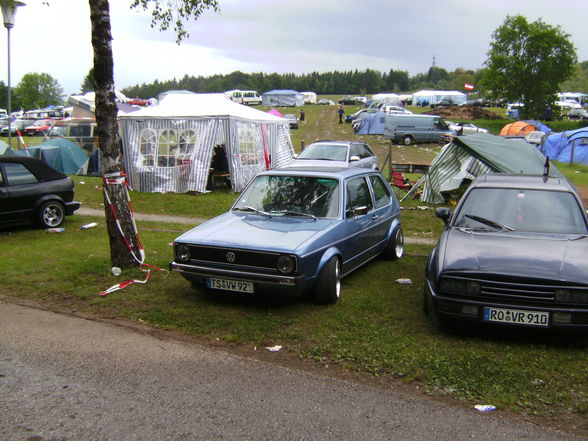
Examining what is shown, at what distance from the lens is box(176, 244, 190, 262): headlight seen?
6227 millimetres

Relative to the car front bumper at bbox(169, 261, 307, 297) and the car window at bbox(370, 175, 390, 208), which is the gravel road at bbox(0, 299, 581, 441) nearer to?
the car front bumper at bbox(169, 261, 307, 297)

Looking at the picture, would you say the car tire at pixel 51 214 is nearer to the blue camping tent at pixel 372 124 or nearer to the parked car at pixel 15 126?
the blue camping tent at pixel 372 124

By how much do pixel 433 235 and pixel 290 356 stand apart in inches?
264

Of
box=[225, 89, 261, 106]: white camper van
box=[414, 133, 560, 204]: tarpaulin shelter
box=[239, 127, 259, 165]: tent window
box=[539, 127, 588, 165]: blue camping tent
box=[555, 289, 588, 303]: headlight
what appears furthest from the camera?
box=[225, 89, 261, 106]: white camper van

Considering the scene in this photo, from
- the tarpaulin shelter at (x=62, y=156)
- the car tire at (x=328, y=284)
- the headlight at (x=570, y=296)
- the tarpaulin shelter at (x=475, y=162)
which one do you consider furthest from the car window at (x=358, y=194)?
the tarpaulin shelter at (x=62, y=156)

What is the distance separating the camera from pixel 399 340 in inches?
211

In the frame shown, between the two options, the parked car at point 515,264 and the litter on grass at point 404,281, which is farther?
the litter on grass at point 404,281

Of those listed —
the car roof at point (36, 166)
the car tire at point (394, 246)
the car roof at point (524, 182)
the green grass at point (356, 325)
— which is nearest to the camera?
the green grass at point (356, 325)

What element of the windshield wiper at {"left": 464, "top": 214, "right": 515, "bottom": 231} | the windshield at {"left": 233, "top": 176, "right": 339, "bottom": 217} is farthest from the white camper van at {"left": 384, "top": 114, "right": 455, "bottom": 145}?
the windshield wiper at {"left": 464, "top": 214, "right": 515, "bottom": 231}

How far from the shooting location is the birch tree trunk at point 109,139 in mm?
7113

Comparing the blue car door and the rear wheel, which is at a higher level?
the rear wheel

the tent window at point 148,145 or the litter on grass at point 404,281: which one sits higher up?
the tent window at point 148,145

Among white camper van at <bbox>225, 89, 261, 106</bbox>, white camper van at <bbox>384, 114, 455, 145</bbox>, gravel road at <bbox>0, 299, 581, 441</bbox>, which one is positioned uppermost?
white camper van at <bbox>225, 89, 261, 106</bbox>

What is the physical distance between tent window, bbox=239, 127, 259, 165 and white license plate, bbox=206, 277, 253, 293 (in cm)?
1153
